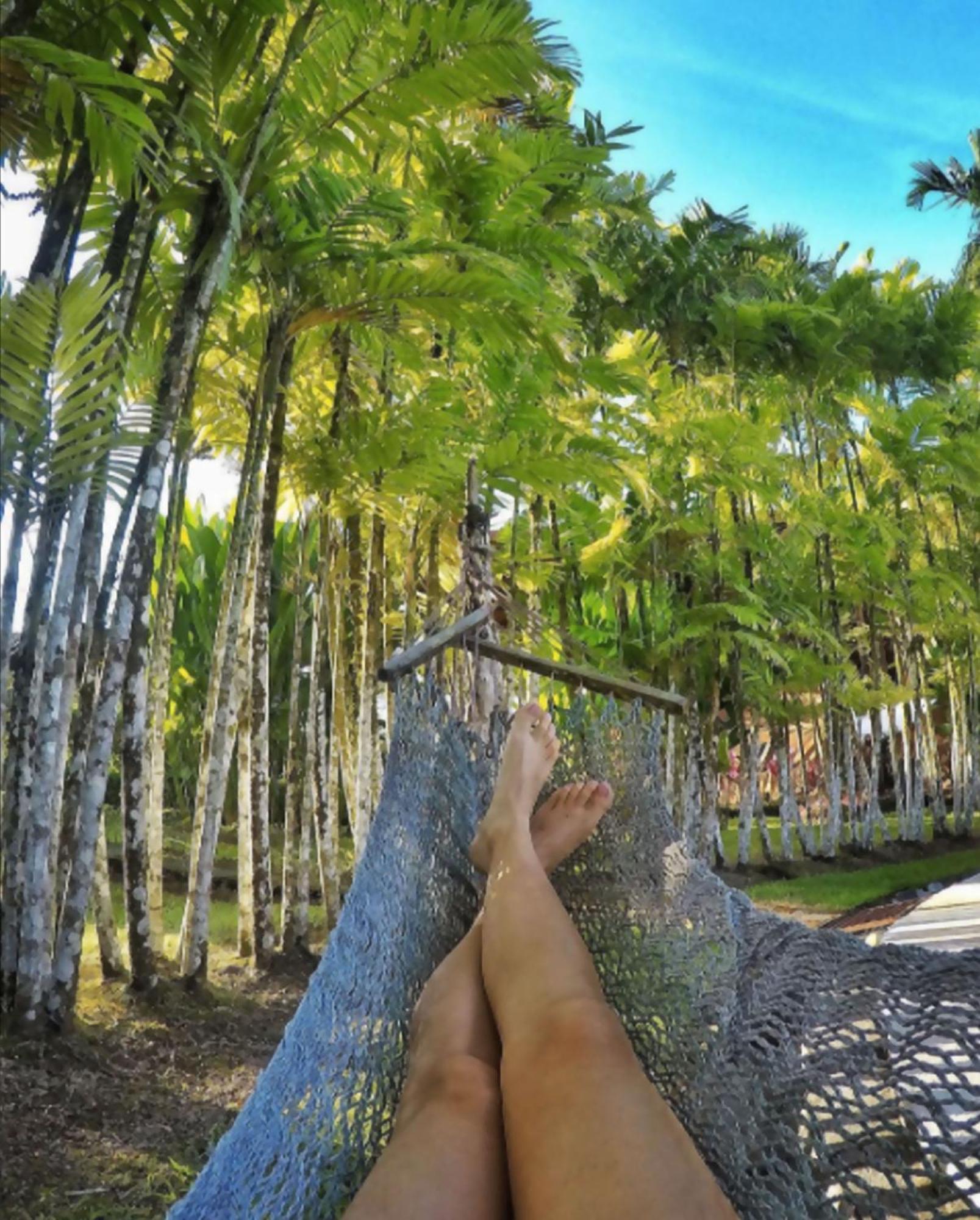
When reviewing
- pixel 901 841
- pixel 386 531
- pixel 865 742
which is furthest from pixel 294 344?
pixel 865 742

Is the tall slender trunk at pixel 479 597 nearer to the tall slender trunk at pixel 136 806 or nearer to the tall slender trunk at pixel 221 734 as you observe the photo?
the tall slender trunk at pixel 136 806

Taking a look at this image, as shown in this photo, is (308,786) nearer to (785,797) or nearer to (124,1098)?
(124,1098)

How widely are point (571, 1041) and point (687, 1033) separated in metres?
0.34

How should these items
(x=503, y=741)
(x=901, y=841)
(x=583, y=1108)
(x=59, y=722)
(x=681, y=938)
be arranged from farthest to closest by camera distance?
(x=901, y=841), (x=59, y=722), (x=503, y=741), (x=681, y=938), (x=583, y=1108)

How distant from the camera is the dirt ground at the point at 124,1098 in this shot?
5.90 feet

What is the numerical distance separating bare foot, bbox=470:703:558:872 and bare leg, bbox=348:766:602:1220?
0.76 ft

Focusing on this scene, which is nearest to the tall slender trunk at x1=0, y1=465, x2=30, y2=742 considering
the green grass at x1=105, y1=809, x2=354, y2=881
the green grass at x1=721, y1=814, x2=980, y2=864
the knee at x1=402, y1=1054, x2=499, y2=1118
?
the knee at x1=402, y1=1054, x2=499, y2=1118

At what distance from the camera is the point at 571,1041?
982 mm

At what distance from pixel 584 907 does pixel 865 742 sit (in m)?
13.6

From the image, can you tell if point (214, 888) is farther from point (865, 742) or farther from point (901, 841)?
point (865, 742)

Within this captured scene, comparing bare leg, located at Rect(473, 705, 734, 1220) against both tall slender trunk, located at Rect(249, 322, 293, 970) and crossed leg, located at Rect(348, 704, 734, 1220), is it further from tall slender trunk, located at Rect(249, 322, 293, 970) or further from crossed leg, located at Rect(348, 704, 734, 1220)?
tall slender trunk, located at Rect(249, 322, 293, 970)

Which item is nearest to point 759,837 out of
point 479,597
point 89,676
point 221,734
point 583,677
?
point 221,734

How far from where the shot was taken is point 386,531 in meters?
5.08

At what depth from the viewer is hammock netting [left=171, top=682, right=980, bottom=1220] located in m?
0.98
